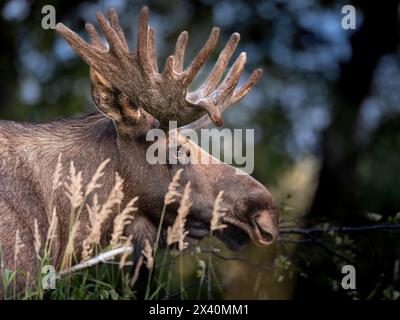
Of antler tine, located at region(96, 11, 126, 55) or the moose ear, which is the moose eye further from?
antler tine, located at region(96, 11, 126, 55)

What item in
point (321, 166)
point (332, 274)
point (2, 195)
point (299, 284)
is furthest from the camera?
point (321, 166)

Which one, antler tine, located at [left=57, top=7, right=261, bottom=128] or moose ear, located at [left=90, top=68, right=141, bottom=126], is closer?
antler tine, located at [left=57, top=7, right=261, bottom=128]

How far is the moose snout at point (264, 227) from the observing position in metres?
6.84

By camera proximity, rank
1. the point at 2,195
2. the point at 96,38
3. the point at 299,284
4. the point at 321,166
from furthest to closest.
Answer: the point at 321,166, the point at 299,284, the point at 96,38, the point at 2,195

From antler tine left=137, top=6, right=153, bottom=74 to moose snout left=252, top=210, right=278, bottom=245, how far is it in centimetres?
137

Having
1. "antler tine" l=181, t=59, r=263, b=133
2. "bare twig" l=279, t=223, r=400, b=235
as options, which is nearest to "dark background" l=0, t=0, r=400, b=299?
"bare twig" l=279, t=223, r=400, b=235

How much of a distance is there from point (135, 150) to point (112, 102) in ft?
1.35

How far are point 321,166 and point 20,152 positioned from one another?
811cm

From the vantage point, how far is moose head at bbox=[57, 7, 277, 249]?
6.70 m

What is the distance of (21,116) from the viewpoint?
49.0 ft

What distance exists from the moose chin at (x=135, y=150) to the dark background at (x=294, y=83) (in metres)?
6.27
